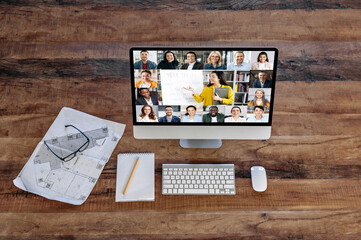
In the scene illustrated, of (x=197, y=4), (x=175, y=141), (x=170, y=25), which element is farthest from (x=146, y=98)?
(x=197, y=4)

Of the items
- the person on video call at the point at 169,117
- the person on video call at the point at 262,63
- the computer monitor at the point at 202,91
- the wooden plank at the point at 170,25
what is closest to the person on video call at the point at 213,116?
the computer monitor at the point at 202,91

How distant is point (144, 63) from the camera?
1288 mm

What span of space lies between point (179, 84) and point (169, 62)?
9 cm

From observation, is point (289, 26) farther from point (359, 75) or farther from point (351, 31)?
point (359, 75)

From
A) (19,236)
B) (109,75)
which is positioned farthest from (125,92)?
(19,236)

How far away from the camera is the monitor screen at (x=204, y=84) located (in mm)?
1269

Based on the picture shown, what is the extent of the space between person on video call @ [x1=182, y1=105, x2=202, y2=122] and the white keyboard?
0.19 metres

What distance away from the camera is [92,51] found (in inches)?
72.2

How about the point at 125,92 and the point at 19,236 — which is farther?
the point at 125,92

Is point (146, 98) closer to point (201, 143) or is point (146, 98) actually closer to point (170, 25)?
point (201, 143)

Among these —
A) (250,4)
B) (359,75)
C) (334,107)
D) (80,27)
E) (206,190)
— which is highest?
(250,4)

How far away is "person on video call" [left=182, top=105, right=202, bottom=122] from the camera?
135 centimetres

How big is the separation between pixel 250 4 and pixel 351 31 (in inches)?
21.9

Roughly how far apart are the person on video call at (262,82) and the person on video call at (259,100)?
19 millimetres
